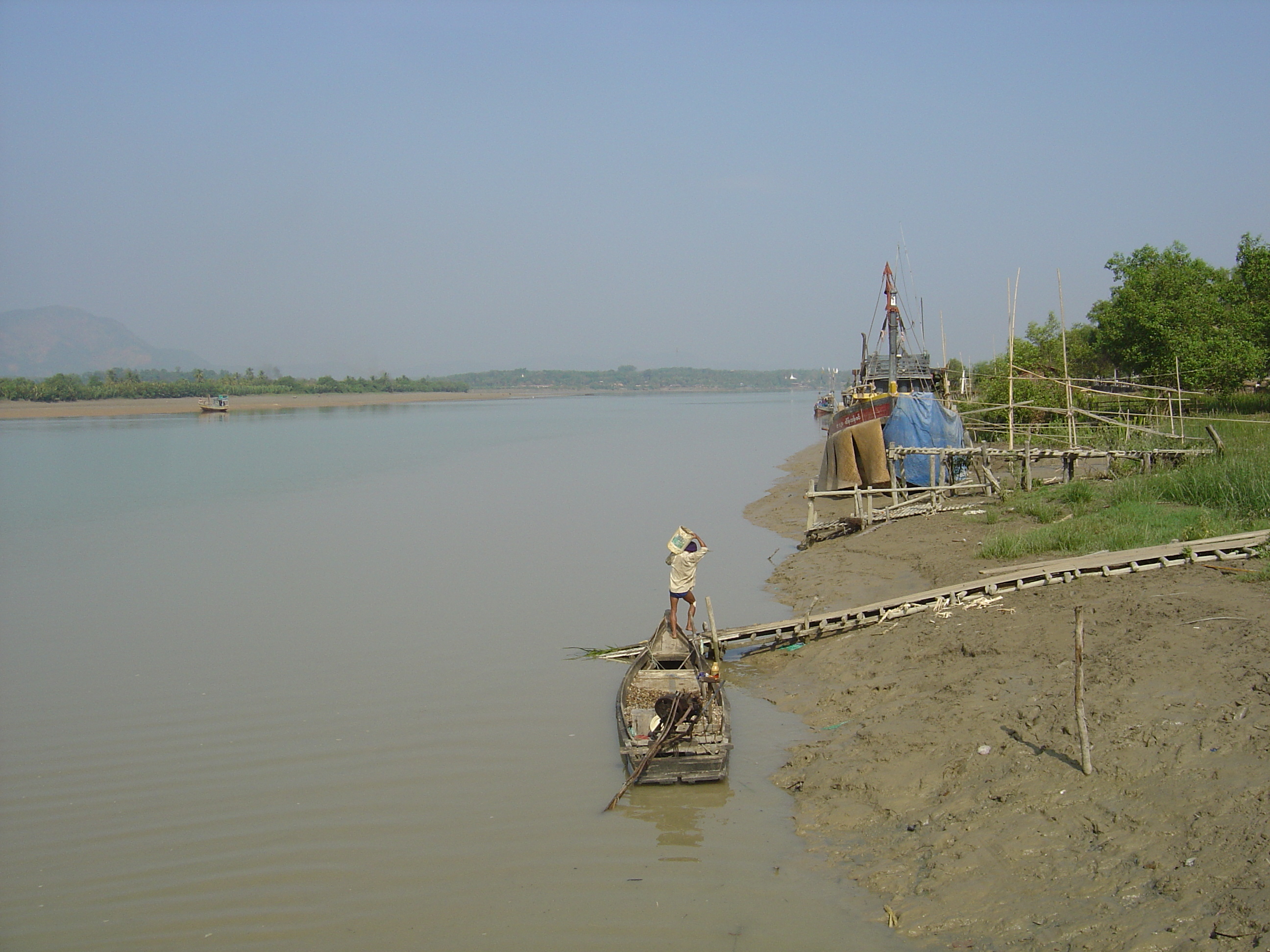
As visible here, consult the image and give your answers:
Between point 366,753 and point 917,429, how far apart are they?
1783cm

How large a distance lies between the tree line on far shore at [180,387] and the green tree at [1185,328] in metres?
111

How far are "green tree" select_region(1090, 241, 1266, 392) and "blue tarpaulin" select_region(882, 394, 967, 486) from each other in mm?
9502

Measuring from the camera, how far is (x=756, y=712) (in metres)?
11.1

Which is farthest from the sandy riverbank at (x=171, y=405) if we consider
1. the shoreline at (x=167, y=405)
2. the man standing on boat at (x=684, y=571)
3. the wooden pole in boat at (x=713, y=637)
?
the wooden pole in boat at (x=713, y=637)

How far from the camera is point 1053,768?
7.48 meters

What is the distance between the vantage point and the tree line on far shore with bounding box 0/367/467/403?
109m

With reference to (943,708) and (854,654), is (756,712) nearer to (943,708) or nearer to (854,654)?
(854,654)

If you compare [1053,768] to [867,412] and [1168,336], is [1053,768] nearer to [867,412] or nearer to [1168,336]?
[867,412]

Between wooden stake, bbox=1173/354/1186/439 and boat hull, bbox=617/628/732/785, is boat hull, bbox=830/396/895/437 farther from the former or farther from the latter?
boat hull, bbox=617/628/732/785

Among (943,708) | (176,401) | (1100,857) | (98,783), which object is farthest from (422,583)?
(176,401)

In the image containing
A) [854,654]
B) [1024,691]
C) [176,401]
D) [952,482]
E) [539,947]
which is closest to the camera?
[539,947]

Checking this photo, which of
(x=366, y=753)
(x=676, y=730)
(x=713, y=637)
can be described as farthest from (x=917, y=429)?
(x=366, y=753)

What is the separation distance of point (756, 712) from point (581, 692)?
2331 millimetres

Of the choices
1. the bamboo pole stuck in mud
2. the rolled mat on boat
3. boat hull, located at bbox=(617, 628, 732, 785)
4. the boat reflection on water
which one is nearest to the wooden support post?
the rolled mat on boat
